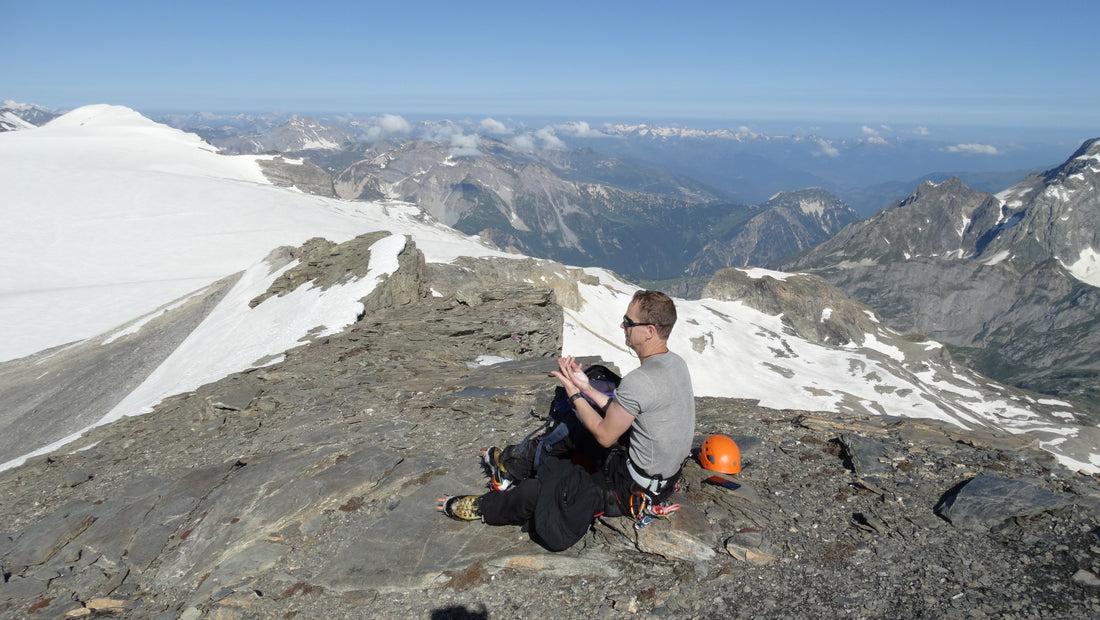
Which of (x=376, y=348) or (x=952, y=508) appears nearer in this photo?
(x=952, y=508)

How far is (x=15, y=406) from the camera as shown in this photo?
31.3 meters

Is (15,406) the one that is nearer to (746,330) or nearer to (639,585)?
(639,585)

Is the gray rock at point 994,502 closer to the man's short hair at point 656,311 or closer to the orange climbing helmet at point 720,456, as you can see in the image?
the orange climbing helmet at point 720,456

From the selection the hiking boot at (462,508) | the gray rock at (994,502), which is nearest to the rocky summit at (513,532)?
the gray rock at (994,502)

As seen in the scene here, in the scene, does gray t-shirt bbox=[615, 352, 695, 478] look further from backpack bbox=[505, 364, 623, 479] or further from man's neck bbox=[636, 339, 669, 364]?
backpack bbox=[505, 364, 623, 479]

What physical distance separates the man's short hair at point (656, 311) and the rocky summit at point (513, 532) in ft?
10.2

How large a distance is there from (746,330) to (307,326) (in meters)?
111

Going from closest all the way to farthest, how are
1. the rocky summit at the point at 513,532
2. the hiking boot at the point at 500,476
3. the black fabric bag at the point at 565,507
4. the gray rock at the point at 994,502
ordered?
the rocky summit at the point at 513,532, the black fabric bag at the point at 565,507, the gray rock at the point at 994,502, the hiking boot at the point at 500,476

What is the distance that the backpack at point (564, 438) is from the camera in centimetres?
883

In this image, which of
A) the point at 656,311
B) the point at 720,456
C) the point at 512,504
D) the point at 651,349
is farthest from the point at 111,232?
the point at 656,311

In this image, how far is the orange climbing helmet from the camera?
990 centimetres

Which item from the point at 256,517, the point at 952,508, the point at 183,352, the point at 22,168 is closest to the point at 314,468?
the point at 256,517

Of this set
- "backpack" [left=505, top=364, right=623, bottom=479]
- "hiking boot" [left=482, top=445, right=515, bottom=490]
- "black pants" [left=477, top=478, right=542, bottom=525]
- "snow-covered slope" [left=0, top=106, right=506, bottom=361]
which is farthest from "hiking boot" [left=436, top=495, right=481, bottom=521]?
"snow-covered slope" [left=0, top=106, right=506, bottom=361]

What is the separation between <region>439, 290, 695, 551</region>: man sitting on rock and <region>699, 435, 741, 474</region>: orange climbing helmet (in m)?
1.78
